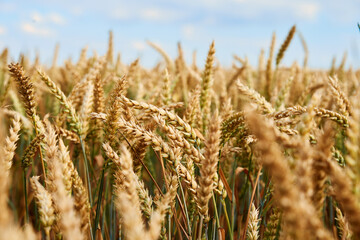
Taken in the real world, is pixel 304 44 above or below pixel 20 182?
above

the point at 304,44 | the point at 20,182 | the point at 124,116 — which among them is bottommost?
the point at 20,182

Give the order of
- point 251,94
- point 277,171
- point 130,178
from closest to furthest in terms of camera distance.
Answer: point 277,171
point 130,178
point 251,94

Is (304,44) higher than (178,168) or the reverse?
higher

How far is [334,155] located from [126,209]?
2.53 feet

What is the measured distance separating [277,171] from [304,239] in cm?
11

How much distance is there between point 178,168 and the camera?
0.94 meters

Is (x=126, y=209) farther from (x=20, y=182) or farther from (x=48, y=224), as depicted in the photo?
(x=20, y=182)

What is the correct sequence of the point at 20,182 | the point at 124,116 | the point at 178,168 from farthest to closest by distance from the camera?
the point at 20,182
the point at 124,116
the point at 178,168

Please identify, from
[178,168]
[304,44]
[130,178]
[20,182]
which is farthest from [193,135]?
[304,44]

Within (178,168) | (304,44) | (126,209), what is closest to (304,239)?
(126,209)

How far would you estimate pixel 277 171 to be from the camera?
1.50ft

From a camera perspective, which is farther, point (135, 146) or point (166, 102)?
point (166, 102)

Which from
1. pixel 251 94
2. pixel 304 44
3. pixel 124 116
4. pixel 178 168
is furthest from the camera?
pixel 304 44

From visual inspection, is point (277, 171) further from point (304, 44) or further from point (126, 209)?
point (304, 44)
